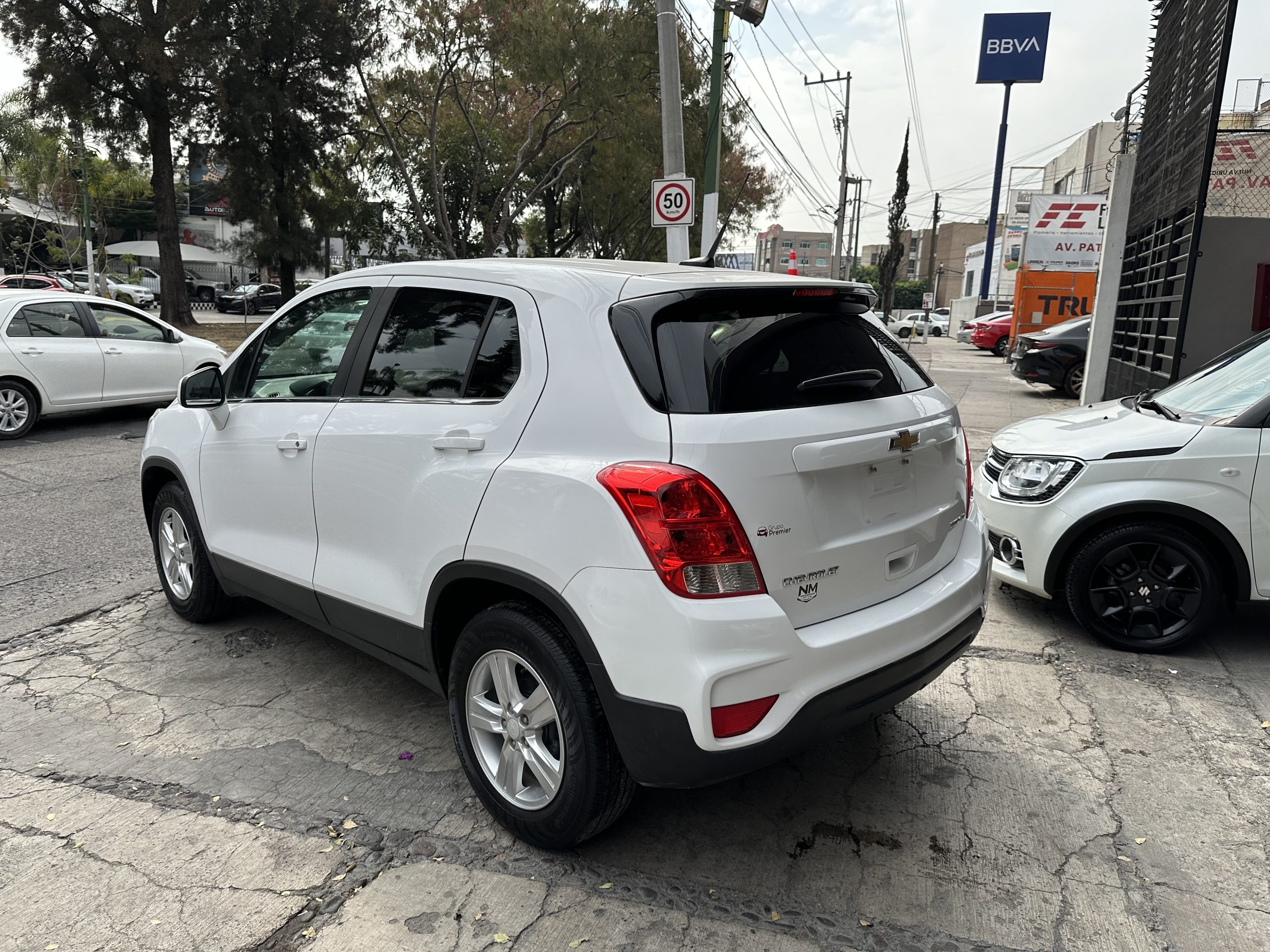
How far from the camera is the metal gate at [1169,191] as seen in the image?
807cm

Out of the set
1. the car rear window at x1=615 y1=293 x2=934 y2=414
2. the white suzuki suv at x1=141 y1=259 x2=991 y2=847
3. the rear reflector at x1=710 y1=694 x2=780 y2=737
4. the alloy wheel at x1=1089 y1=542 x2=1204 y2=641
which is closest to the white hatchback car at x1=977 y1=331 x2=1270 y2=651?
the alloy wheel at x1=1089 y1=542 x2=1204 y2=641

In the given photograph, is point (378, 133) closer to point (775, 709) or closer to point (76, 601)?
point (76, 601)

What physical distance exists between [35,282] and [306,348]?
3481 cm

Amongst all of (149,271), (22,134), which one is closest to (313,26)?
(22,134)

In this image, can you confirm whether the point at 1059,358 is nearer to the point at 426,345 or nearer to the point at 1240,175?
the point at 1240,175

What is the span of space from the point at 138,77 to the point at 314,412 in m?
24.2

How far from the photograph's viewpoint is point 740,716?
2369 mm

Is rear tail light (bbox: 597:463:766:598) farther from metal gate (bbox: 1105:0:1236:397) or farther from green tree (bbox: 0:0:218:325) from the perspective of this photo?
green tree (bbox: 0:0:218:325)

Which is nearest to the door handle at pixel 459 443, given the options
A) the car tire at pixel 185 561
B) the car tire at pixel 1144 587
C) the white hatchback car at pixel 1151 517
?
the car tire at pixel 185 561

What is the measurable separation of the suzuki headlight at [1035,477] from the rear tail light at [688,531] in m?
2.70

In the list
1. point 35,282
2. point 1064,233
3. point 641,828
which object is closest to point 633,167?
point 1064,233

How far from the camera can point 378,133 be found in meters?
26.1

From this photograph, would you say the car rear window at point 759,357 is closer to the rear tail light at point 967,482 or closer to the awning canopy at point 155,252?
the rear tail light at point 967,482

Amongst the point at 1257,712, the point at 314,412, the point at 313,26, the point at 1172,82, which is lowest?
the point at 1257,712
